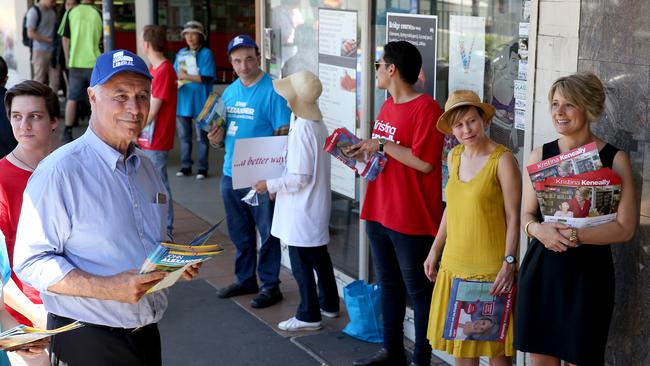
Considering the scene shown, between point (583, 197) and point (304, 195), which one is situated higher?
point (583, 197)

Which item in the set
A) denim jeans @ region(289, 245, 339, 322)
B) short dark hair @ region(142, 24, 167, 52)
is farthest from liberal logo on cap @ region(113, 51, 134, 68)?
short dark hair @ region(142, 24, 167, 52)

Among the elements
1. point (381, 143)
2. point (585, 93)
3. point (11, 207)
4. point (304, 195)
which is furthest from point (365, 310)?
point (11, 207)

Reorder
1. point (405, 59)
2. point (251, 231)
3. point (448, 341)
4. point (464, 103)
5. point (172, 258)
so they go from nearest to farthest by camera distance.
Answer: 1. point (172, 258)
2. point (464, 103)
3. point (448, 341)
4. point (405, 59)
5. point (251, 231)

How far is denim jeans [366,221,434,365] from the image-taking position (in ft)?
17.5

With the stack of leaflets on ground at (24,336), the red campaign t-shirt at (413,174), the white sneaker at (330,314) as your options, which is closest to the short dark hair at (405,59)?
the red campaign t-shirt at (413,174)

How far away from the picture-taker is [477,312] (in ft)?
15.3

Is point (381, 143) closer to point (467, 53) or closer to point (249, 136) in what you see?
point (467, 53)

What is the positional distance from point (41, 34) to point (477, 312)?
13131 millimetres

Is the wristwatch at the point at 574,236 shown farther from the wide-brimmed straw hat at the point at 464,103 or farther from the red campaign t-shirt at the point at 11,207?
the red campaign t-shirt at the point at 11,207

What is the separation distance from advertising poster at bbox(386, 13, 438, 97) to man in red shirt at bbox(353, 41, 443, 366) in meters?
0.48

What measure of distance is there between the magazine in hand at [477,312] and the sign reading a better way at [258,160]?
2073 mm

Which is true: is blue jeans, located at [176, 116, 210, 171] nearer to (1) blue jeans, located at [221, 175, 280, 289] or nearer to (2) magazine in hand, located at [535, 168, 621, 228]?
(1) blue jeans, located at [221, 175, 280, 289]

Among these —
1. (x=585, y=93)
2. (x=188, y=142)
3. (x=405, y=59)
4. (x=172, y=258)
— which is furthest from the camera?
(x=188, y=142)

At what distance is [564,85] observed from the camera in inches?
163
